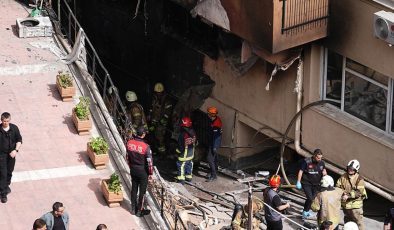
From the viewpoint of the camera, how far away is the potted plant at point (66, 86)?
1894 cm

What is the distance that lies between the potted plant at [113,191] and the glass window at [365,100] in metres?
5.64

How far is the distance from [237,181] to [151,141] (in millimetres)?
3276

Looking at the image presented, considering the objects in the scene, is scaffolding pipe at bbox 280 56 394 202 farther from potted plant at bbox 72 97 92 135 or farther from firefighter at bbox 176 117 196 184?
potted plant at bbox 72 97 92 135

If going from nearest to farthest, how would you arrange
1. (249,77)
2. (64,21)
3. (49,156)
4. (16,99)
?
(49,156) → (16,99) → (249,77) → (64,21)

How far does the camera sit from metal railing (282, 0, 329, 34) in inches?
729

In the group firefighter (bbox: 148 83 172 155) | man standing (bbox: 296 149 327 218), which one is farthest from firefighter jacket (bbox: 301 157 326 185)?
firefighter (bbox: 148 83 172 155)

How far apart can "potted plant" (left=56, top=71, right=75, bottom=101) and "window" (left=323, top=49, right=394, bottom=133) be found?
17.1 feet

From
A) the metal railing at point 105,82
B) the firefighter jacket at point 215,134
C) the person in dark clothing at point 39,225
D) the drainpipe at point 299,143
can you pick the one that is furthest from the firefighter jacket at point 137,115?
the person in dark clothing at point 39,225

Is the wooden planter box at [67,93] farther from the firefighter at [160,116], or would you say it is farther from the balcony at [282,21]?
the firefighter at [160,116]

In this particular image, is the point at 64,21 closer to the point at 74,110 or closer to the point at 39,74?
the point at 39,74

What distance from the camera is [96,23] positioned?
91.2 ft

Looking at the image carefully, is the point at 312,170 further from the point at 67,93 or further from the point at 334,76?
the point at 67,93

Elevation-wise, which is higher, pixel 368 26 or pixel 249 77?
pixel 368 26

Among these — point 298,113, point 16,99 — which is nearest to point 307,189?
point 298,113
